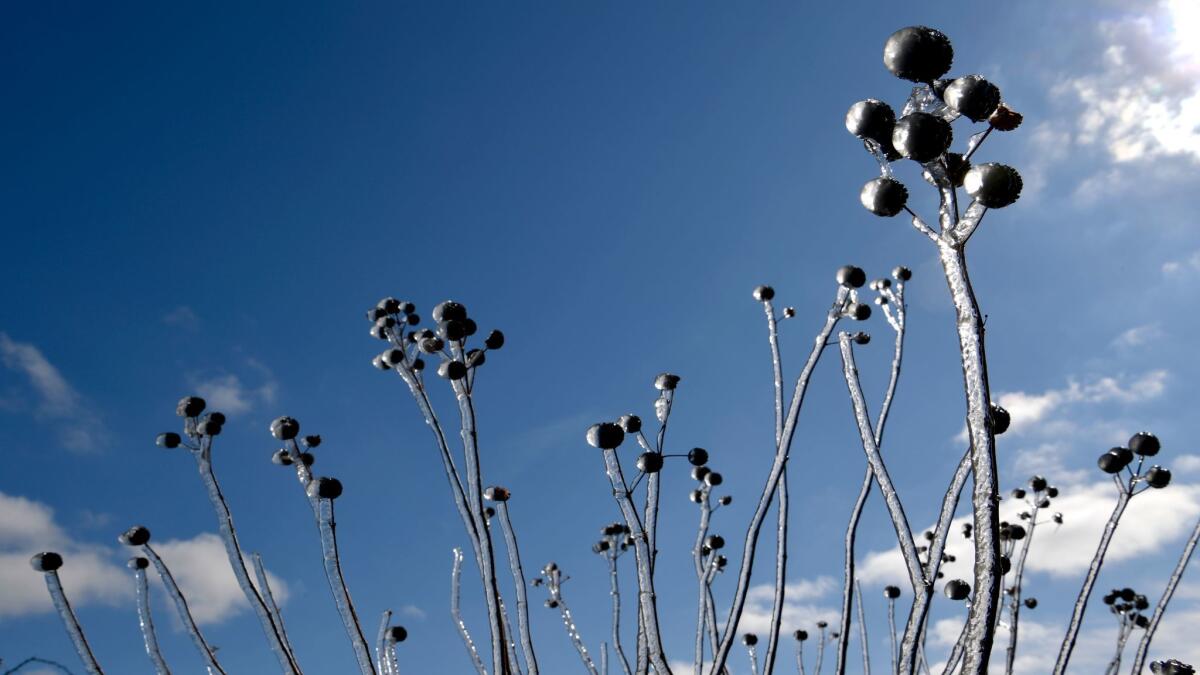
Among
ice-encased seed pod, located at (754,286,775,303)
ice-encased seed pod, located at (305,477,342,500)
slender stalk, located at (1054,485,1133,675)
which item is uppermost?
ice-encased seed pod, located at (754,286,775,303)

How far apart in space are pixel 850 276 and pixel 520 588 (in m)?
1.85

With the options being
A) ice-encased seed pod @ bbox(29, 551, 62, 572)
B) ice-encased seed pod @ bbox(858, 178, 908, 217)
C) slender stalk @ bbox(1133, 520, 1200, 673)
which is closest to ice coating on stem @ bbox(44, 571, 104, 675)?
ice-encased seed pod @ bbox(29, 551, 62, 572)

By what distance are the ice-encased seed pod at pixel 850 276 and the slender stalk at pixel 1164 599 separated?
1552 millimetres

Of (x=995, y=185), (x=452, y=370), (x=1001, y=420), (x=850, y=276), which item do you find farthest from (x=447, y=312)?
(x=995, y=185)

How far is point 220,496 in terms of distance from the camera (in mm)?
3277

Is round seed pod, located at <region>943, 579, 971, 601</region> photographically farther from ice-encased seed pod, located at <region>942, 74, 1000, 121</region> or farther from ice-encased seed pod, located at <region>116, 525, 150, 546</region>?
ice-encased seed pod, located at <region>116, 525, 150, 546</region>

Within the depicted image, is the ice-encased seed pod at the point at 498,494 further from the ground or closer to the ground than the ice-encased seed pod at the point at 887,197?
further from the ground

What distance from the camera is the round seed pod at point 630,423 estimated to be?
3.30 metres

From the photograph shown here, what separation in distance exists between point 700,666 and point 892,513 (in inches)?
42.1

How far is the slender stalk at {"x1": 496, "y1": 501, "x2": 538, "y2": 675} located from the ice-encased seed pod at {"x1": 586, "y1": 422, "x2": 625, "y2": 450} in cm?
61

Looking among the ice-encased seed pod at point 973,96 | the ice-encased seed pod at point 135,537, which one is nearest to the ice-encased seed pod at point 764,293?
the ice-encased seed pod at point 973,96

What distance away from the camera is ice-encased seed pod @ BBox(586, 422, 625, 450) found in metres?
3.05

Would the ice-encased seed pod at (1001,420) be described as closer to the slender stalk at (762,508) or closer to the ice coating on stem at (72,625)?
the slender stalk at (762,508)

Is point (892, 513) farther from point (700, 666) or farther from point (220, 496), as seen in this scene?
point (220, 496)
